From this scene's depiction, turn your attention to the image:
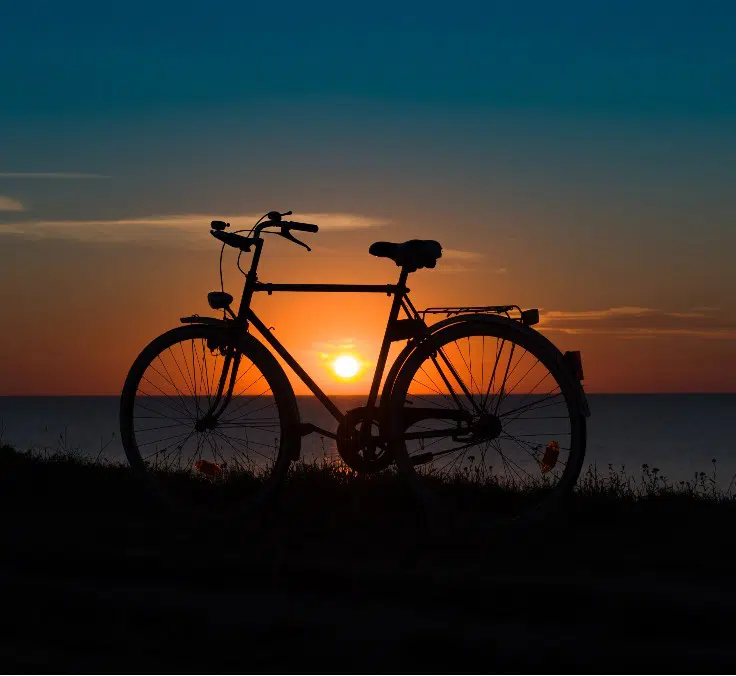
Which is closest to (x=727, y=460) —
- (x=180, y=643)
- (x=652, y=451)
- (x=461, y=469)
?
(x=652, y=451)

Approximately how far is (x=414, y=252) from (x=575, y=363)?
120cm

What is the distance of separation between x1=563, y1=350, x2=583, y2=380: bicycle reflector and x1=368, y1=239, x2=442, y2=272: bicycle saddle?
3.37 feet

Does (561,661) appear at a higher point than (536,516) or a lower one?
lower

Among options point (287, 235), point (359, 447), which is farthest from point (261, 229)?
point (359, 447)

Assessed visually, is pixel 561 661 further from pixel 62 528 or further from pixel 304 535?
pixel 62 528

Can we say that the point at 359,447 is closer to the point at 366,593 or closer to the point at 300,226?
the point at 366,593

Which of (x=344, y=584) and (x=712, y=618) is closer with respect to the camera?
(x=712, y=618)

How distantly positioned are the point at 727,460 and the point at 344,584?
238 feet

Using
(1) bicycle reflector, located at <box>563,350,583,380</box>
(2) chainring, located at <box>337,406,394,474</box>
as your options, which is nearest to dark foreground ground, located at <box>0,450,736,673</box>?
(2) chainring, located at <box>337,406,394,474</box>

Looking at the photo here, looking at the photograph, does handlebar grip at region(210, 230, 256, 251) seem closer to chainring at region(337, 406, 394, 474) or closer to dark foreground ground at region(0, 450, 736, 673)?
chainring at region(337, 406, 394, 474)

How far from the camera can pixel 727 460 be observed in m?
71.6

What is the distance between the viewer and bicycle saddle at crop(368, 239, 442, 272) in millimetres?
5965

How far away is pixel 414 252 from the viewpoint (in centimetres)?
597

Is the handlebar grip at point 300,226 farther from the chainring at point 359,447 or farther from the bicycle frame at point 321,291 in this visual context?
the chainring at point 359,447
